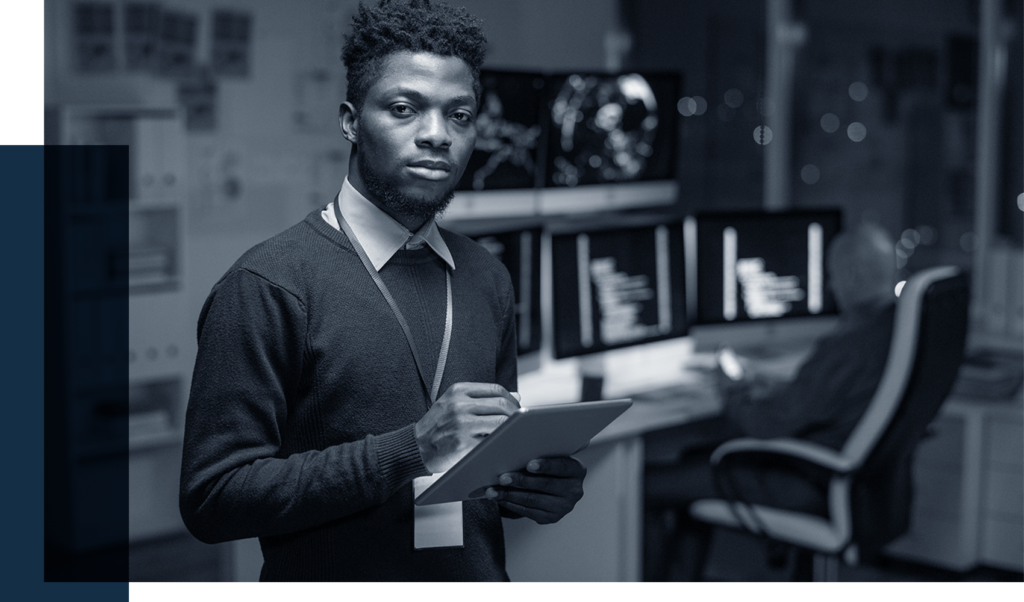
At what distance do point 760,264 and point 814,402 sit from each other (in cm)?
80

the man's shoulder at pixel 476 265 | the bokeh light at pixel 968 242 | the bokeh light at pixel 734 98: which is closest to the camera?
the man's shoulder at pixel 476 265

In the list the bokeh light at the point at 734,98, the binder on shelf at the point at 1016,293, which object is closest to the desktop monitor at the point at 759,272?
the binder on shelf at the point at 1016,293

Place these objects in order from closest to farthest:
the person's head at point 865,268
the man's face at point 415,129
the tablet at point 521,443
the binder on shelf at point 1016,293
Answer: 1. the tablet at point 521,443
2. the man's face at point 415,129
3. the person's head at point 865,268
4. the binder on shelf at point 1016,293

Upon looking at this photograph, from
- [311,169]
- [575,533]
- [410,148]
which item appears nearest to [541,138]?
[575,533]

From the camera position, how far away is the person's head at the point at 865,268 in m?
2.85

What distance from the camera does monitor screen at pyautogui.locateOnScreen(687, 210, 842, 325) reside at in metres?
3.41

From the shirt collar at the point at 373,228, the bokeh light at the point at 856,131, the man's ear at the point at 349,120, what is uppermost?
the bokeh light at the point at 856,131

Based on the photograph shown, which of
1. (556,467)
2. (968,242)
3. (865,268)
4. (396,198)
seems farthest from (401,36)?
(968,242)

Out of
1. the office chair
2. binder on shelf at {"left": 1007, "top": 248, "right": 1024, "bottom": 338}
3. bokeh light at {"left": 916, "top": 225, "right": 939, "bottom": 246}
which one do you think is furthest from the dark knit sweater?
bokeh light at {"left": 916, "top": 225, "right": 939, "bottom": 246}

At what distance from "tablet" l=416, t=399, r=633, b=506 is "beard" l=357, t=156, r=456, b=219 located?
0.94 ft

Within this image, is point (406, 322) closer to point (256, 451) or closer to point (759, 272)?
point (256, 451)

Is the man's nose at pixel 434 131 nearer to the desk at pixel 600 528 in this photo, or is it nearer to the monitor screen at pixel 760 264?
the desk at pixel 600 528

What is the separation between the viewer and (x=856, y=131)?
186 inches

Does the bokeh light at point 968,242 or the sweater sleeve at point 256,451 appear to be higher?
the bokeh light at point 968,242
